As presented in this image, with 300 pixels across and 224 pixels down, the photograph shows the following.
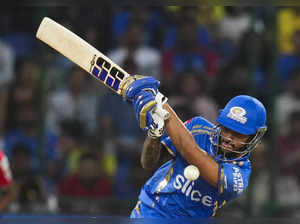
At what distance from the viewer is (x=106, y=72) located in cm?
301

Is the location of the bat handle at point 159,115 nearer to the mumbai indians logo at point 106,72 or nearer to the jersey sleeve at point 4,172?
the mumbai indians logo at point 106,72

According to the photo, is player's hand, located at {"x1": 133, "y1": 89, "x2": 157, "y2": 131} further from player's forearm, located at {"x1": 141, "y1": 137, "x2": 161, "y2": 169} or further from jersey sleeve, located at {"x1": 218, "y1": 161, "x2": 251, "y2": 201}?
jersey sleeve, located at {"x1": 218, "y1": 161, "x2": 251, "y2": 201}

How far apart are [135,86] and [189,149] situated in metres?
0.40

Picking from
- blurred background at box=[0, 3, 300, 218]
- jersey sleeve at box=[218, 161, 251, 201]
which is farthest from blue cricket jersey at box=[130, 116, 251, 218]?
blurred background at box=[0, 3, 300, 218]

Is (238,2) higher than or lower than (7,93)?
higher

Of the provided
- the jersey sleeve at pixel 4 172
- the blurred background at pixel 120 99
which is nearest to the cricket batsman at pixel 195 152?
the jersey sleeve at pixel 4 172

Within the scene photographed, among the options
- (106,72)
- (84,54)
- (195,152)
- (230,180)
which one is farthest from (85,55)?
(230,180)

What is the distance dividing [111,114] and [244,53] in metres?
1.40

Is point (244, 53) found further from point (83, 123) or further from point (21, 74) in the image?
point (21, 74)

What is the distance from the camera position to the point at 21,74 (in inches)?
238

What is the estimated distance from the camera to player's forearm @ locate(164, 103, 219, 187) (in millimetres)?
2912

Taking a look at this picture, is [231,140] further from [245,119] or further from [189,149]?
[189,149]

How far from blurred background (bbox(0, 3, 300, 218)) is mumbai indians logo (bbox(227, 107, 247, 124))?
2732 mm

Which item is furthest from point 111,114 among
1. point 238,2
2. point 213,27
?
point 238,2
